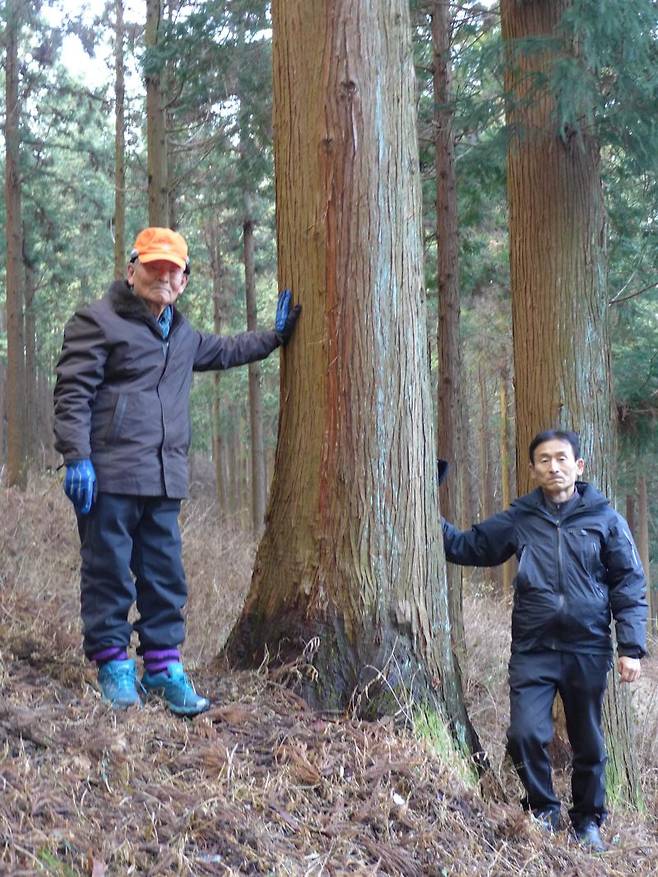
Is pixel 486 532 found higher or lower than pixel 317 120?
lower

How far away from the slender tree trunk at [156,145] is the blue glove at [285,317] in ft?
22.3

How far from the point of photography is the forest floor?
10.1ft

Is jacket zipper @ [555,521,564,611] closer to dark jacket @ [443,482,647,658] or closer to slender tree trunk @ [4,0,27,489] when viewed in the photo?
dark jacket @ [443,482,647,658]

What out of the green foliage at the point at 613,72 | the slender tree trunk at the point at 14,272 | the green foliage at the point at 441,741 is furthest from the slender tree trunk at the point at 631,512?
the green foliage at the point at 441,741

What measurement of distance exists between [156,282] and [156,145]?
295 inches

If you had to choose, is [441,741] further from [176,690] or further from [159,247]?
[159,247]

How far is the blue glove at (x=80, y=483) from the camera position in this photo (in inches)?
158

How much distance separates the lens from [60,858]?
2.89 meters

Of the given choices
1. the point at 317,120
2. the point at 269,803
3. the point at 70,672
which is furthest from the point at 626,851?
the point at 317,120

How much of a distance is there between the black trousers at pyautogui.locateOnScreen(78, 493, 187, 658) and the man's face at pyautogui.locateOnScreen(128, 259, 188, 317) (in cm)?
102

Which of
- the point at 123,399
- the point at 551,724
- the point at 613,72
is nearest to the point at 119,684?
the point at 123,399

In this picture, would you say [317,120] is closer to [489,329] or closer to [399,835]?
[399,835]

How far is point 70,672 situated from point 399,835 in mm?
1863

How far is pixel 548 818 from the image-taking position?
453 cm
